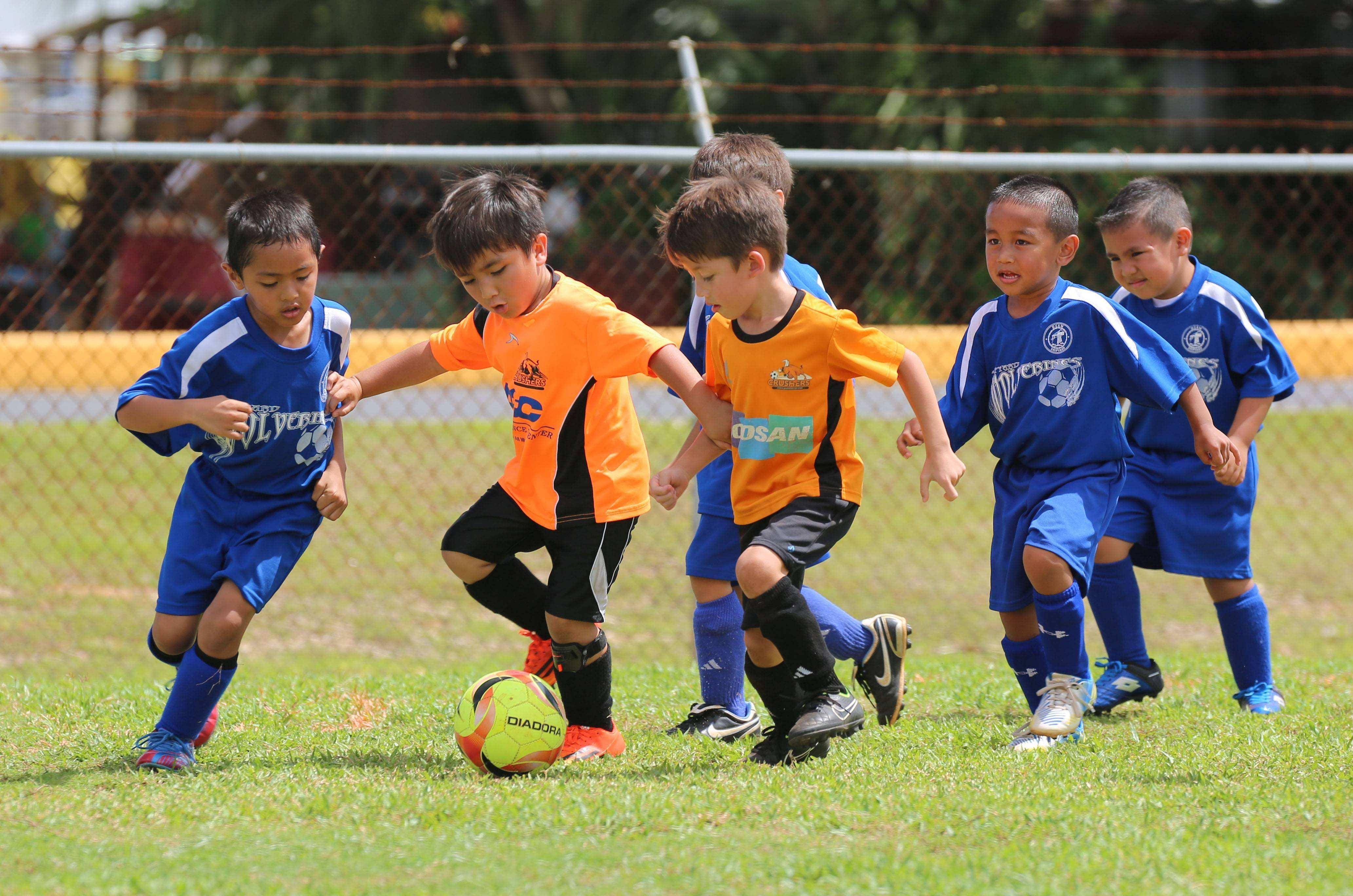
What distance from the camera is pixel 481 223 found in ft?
12.4

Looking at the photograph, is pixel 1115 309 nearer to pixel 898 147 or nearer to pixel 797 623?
pixel 797 623

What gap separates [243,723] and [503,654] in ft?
8.28

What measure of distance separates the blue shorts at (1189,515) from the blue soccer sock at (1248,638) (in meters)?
0.10

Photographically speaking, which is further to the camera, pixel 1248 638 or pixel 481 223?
pixel 1248 638

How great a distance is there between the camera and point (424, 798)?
3.46 m

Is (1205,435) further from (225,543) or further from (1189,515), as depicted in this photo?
(225,543)

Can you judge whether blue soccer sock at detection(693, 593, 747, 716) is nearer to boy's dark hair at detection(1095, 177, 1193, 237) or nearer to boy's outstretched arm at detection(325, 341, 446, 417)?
boy's outstretched arm at detection(325, 341, 446, 417)

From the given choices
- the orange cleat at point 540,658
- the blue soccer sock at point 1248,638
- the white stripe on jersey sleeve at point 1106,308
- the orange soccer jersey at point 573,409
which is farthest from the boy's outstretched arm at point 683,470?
the blue soccer sock at point 1248,638

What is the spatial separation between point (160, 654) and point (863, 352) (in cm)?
223

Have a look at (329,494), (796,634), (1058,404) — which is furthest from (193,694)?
(1058,404)

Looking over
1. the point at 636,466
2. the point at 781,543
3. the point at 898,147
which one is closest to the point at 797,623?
the point at 781,543

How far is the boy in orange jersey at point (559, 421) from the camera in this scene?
12.6ft

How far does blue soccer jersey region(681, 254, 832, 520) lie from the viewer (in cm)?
411

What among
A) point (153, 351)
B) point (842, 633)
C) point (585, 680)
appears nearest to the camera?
point (585, 680)
